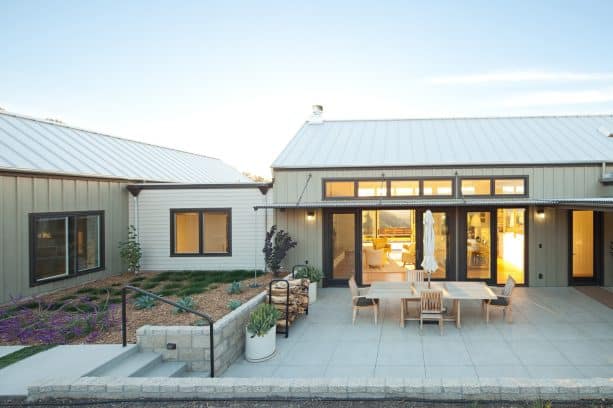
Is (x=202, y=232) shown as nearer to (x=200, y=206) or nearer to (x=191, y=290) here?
(x=200, y=206)

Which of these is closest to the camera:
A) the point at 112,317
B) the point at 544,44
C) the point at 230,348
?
the point at 230,348

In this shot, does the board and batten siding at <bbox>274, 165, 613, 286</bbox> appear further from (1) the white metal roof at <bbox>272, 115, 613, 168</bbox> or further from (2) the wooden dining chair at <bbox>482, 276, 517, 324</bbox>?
(2) the wooden dining chair at <bbox>482, 276, 517, 324</bbox>

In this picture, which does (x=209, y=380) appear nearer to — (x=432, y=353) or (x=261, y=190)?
(x=432, y=353)

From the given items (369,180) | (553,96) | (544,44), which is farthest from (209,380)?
(553,96)

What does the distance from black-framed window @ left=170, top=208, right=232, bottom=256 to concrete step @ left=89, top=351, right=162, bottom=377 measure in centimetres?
665

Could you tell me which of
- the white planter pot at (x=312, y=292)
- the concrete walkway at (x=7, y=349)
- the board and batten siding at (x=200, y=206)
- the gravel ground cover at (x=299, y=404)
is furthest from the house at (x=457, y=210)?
the gravel ground cover at (x=299, y=404)

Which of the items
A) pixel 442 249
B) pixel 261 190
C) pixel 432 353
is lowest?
pixel 432 353

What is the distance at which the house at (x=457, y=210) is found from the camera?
10938 millimetres

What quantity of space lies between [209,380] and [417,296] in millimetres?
4860

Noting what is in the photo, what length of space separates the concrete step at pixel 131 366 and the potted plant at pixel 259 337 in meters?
1.41

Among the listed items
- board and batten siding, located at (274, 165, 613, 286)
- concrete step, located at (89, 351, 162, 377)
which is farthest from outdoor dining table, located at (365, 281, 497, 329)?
concrete step, located at (89, 351, 162, 377)

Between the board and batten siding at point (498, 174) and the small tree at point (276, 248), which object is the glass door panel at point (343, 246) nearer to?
the board and batten siding at point (498, 174)

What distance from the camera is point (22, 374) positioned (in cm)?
484

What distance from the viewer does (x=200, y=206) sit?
12.4m
